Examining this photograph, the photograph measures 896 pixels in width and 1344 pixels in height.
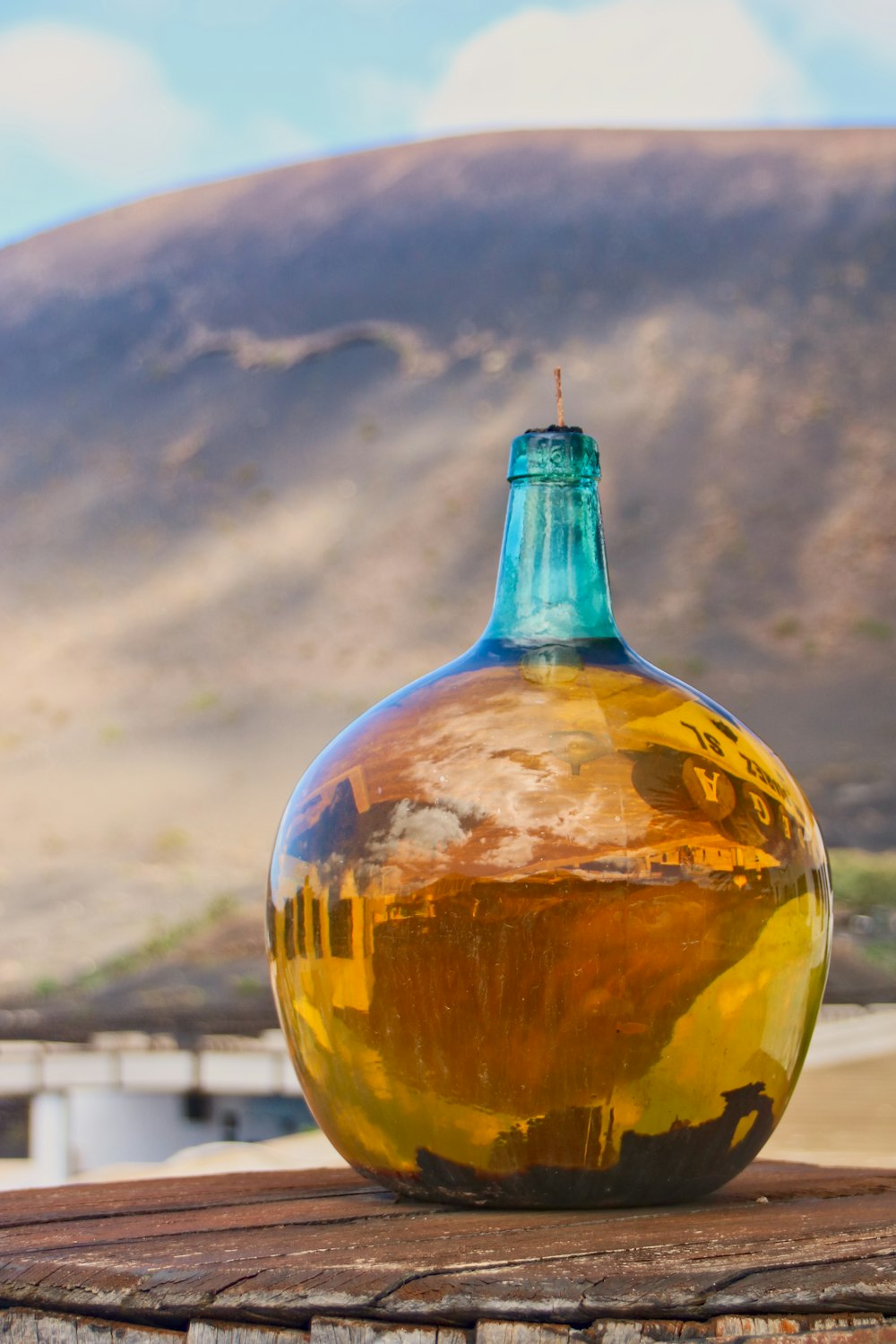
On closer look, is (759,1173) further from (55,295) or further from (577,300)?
(55,295)

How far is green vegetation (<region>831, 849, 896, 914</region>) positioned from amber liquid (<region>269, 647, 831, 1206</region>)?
17185 mm

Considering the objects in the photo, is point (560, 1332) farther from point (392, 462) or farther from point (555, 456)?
point (392, 462)

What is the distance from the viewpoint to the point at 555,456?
2186 mm

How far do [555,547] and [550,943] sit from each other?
545mm

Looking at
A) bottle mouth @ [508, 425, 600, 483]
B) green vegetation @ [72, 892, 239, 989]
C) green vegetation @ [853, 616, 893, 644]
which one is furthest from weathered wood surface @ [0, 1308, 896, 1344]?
green vegetation @ [853, 616, 893, 644]

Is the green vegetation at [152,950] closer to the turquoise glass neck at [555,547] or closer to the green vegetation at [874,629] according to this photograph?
the green vegetation at [874,629]

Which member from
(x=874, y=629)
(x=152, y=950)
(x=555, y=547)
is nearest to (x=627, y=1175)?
(x=555, y=547)

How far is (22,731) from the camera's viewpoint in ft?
104

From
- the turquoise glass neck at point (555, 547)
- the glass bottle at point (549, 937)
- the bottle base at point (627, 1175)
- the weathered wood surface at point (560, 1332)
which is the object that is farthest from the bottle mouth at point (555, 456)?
the weathered wood surface at point (560, 1332)

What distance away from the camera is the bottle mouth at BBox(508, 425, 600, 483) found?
2.18 m

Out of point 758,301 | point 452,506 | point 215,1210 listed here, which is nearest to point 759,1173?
point 215,1210

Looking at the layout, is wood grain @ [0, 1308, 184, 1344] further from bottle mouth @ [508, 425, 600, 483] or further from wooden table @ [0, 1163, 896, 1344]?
bottle mouth @ [508, 425, 600, 483]

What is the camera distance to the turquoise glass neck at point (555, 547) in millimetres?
2182

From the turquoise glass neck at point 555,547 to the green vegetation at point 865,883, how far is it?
17105 mm
